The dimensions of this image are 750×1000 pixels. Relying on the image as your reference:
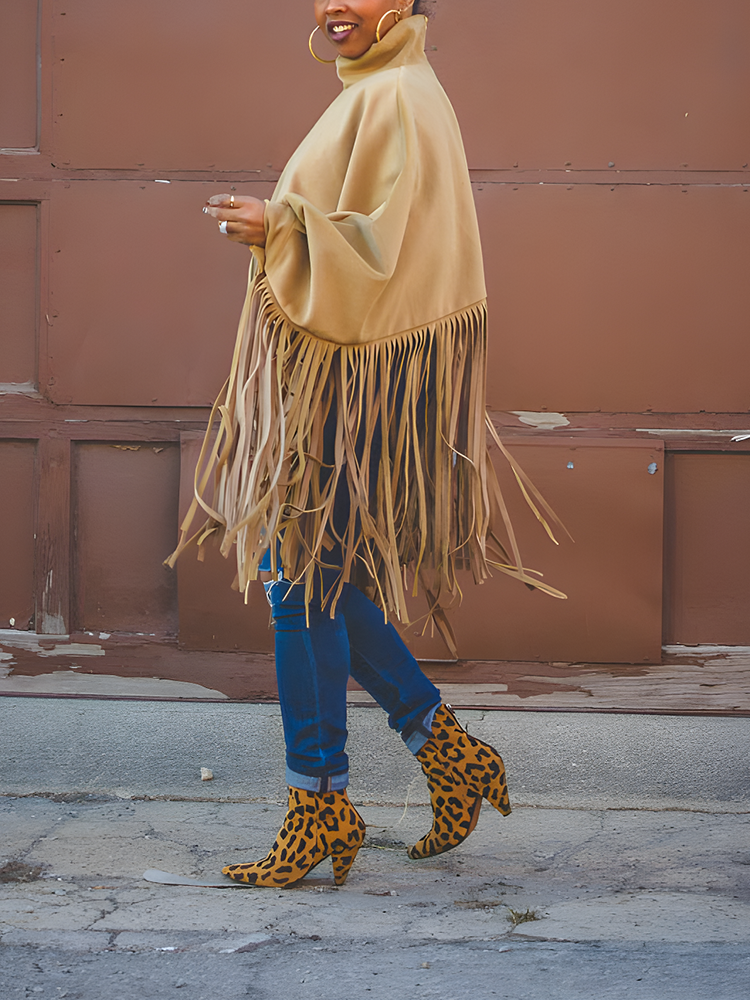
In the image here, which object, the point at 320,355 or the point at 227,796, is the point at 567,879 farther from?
the point at 320,355

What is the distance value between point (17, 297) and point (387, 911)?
71.7 inches

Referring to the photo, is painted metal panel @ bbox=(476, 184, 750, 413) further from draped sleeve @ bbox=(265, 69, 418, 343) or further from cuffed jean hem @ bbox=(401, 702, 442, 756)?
cuffed jean hem @ bbox=(401, 702, 442, 756)

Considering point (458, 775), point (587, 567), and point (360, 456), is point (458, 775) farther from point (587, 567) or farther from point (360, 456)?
point (587, 567)

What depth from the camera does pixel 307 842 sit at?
6.17ft

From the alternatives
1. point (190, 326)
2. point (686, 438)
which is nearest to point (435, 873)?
point (686, 438)

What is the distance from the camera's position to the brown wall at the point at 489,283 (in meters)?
2.60

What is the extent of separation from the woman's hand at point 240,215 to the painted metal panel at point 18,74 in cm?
126

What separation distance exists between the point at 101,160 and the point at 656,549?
173 cm

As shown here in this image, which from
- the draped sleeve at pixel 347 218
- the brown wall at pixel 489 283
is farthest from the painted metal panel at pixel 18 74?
the draped sleeve at pixel 347 218

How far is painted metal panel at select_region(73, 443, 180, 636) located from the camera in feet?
8.89

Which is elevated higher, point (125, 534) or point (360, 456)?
point (360, 456)

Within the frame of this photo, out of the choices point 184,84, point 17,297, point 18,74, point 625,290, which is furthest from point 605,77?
point 17,297

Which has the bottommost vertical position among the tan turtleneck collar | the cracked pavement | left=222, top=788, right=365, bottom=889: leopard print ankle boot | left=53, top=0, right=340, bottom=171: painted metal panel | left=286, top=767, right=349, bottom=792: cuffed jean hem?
the cracked pavement

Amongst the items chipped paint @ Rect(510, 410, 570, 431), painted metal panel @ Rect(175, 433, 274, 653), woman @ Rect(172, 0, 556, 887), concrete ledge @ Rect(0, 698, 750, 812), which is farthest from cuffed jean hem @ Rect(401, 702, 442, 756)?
chipped paint @ Rect(510, 410, 570, 431)
